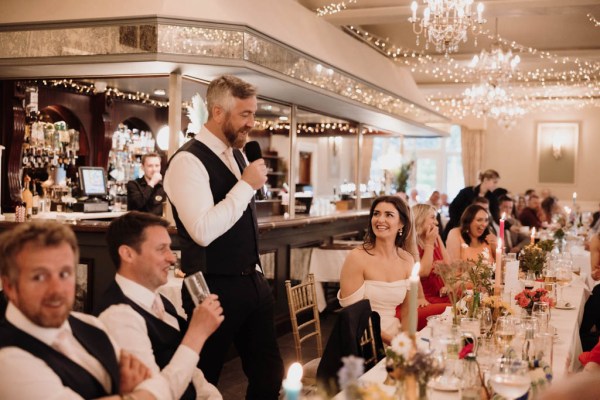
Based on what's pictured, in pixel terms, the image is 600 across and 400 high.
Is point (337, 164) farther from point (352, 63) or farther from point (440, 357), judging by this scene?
point (440, 357)

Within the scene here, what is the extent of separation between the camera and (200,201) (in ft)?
9.76

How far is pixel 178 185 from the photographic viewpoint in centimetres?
300

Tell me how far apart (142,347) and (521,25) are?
31.9 ft

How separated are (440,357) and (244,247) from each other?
1.12m

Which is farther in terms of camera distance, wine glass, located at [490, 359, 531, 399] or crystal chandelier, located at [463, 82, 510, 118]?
crystal chandelier, located at [463, 82, 510, 118]

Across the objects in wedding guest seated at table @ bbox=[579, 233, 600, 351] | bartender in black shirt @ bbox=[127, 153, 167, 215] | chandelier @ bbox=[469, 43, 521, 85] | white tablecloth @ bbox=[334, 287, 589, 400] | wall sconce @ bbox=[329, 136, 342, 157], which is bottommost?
wedding guest seated at table @ bbox=[579, 233, 600, 351]

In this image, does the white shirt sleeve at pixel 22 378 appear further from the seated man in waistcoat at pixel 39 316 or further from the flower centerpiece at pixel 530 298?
the flower centerpiece at pixel 530 298

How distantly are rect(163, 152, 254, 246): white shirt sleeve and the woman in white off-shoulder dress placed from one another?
1.43m

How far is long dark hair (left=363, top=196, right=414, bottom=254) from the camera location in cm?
452

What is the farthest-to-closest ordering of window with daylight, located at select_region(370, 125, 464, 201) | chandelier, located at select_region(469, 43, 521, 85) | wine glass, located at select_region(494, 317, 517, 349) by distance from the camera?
window with daylight, located at select_region(370, 125, 464, 201), chandelier, located at select_region(469, 43, 521, 85), wine glass, located at select_region(494, 317, 517, 349)

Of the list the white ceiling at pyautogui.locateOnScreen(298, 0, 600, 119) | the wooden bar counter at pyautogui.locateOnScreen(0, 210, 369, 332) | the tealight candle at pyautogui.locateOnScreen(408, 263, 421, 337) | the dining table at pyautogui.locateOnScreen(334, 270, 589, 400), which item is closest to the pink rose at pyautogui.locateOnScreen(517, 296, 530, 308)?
the dining table at pyautogui.locateOnScreen(334, 270, 589, 400)

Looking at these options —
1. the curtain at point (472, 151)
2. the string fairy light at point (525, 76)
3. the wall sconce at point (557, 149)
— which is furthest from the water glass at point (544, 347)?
the curtain at point (472, 151)

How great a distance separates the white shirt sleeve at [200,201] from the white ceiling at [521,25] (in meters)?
6.55

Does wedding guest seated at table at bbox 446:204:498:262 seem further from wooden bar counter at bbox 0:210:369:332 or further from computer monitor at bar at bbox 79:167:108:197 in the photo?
computer monitor at bar at bbox 79:167:108:197
